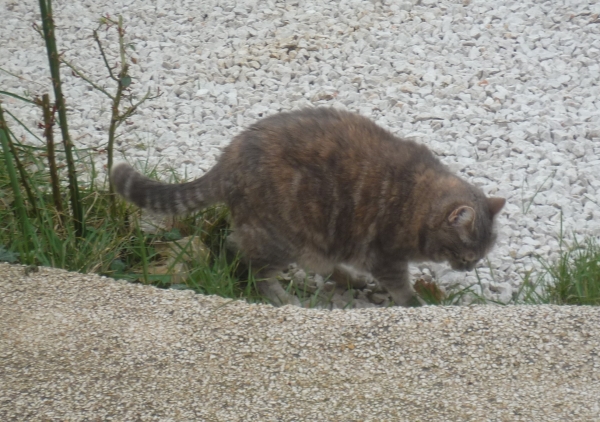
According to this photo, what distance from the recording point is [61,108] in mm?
3871

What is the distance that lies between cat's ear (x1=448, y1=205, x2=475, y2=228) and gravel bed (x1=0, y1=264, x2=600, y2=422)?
2.14ft

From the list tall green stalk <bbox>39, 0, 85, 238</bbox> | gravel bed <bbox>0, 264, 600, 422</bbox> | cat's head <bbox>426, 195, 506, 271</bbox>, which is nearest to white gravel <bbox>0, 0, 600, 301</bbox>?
cat's head <bbox>426, 195, 506, 271</bbox>

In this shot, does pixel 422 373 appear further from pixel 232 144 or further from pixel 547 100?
pixel 547 100

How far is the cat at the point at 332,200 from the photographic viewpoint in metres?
3.99

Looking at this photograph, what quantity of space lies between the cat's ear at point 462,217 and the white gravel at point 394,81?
514mm

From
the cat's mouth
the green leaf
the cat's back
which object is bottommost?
the cat's mouth

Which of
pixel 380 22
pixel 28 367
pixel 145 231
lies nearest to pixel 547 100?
pixel 380 22

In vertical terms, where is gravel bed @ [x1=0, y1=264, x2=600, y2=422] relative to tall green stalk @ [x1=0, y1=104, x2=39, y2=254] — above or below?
below

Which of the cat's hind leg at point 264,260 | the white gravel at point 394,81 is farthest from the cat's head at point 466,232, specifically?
the cat's hind leg at point 264,260

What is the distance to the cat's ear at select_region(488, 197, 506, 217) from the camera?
4074 mm

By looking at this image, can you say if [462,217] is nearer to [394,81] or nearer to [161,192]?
[161,192]

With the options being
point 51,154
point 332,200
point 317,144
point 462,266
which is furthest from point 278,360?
point 51,154

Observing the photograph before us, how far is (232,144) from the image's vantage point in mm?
4105

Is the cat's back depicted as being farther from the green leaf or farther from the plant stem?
the green leaf
